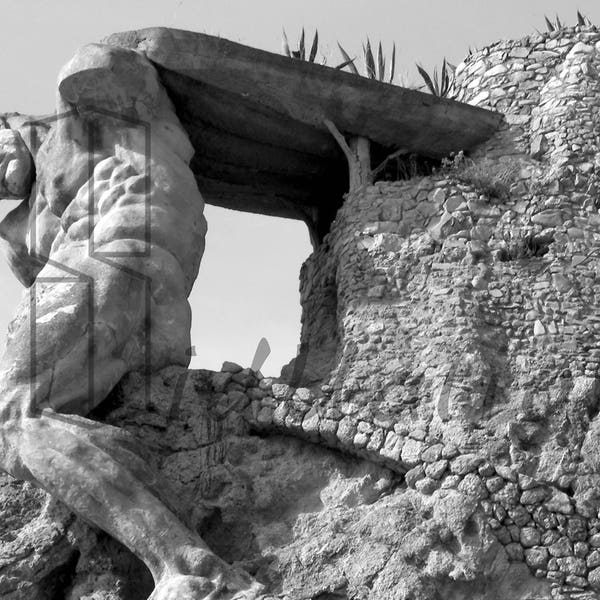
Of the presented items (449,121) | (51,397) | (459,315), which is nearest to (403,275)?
(459,315)

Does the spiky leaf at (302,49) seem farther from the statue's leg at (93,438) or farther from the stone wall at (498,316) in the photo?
the statue's leg at (93,438)

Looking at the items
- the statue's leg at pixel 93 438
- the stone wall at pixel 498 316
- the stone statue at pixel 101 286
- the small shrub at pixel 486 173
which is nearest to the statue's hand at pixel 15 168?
the stone statue at pixel 101 286

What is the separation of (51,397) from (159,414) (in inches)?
29.0

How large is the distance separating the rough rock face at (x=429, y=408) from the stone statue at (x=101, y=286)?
1.09 feet


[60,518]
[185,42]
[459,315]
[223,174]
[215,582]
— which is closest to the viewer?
[215,582]

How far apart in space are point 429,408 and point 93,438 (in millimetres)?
2020

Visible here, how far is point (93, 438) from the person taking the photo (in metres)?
10.3

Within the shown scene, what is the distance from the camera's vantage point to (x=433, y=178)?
39.9 feet

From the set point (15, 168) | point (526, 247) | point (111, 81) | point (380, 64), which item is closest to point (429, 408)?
point (526, 247)

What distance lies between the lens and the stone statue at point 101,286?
33.0 feet

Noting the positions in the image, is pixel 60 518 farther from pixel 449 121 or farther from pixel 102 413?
pixel 449 121

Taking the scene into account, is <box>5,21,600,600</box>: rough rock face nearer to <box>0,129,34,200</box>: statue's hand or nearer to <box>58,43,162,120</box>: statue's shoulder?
<box>58,43,162,120</box>: statue's shoulder

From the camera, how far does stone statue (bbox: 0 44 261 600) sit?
10070 millimetres

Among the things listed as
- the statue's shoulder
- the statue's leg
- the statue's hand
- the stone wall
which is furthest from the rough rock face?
the statue's hand
